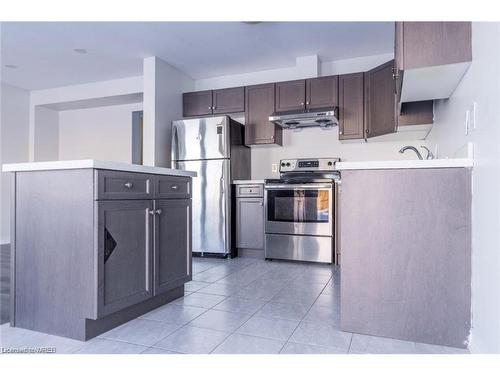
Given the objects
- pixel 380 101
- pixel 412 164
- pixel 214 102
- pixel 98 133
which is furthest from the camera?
pixel 98 133

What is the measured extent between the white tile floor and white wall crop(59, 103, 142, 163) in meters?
3.56

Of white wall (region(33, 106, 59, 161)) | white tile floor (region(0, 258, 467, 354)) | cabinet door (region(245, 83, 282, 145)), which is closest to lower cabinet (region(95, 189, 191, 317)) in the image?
white tile floor (region(0, 258, 467, 354))

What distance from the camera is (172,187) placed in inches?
91.9

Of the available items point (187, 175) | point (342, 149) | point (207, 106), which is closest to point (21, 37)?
point (207, 106)

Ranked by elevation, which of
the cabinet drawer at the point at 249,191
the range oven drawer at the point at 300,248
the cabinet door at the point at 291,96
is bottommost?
the range oven drawer at the point at 300,248

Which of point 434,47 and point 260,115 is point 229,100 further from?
point 434,47

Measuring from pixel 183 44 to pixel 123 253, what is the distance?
9.20 ft

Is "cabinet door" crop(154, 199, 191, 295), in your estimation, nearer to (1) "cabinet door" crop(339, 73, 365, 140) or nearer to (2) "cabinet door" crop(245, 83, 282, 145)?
(2) "cabinet door" crop(245, 83, 282, 145)

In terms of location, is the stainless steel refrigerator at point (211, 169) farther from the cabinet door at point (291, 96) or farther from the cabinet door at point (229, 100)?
the cabinet door at point (291, 96)

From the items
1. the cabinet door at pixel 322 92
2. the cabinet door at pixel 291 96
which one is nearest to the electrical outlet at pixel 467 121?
the cabinet door at pixel 322 92

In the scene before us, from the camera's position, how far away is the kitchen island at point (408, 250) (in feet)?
5.48

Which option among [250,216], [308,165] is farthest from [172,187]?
[308,165]

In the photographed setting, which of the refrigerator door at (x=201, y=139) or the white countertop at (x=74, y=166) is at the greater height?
the refrigerator door at (x=201, y=139)
